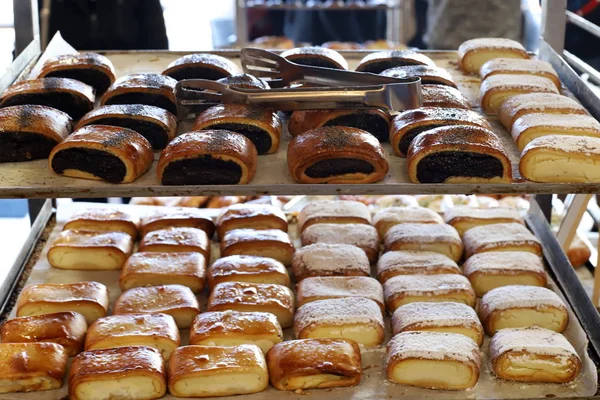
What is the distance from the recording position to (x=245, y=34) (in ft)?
21.5

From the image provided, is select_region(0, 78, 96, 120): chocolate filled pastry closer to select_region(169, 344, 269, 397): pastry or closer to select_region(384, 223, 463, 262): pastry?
select_region(169, 344, 269, 397): pastry

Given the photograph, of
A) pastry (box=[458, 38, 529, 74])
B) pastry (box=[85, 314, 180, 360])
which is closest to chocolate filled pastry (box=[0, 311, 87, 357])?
pastry (box=[85, 314, 180, 360])

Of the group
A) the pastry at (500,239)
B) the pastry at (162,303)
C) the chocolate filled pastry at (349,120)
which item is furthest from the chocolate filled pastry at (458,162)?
the pastry at (162,303)

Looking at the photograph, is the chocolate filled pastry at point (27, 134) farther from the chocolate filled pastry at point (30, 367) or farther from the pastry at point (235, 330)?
the pastry at point (235, 330)

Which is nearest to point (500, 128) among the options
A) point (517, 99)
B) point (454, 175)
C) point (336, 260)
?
point (517, 99)

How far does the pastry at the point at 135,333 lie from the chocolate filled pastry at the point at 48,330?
56mm

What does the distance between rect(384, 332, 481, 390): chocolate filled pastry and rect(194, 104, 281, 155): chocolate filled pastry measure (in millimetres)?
699

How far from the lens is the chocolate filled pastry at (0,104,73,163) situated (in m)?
2.24

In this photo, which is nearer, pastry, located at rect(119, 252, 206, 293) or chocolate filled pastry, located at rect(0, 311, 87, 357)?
chocolate filled pastry, located at rect(0, 311, 87, 357)

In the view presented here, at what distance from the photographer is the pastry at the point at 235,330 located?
2.38m

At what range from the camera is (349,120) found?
7.89 feet

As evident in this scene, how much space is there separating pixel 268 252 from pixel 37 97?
0.95 m

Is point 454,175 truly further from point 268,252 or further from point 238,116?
point 268,252

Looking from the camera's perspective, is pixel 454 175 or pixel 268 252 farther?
pixel 268 252
